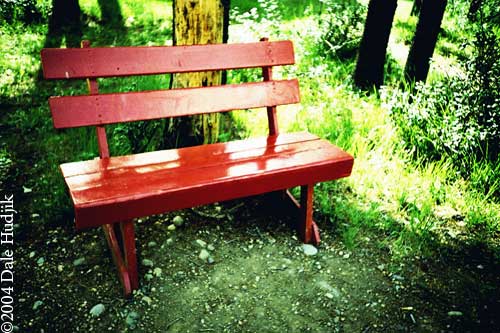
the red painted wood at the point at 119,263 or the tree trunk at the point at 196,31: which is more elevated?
the tree trunk at the point at 196,31

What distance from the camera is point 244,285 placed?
7.84 ft

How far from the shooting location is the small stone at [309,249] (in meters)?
2.69

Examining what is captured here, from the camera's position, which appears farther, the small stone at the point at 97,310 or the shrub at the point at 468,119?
the shrub at the point at 468,119

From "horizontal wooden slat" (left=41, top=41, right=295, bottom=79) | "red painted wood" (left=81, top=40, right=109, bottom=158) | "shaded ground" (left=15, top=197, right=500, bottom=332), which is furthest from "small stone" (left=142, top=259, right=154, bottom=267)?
"horizontal wooden slat" (left=41, top=41, right=295, bottom=79)

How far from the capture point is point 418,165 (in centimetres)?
362

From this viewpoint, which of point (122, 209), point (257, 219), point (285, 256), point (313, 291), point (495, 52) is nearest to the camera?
point (122, 209)

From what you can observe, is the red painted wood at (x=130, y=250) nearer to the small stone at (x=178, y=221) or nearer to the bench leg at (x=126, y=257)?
the bench leg at (x=126, y=257)

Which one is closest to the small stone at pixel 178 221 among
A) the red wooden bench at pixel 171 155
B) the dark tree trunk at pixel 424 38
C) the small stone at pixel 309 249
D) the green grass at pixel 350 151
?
the red wooden bench at pixel 171 155

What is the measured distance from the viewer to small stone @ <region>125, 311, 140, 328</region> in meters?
2.07

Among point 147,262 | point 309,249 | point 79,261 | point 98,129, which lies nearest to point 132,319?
point 147,262

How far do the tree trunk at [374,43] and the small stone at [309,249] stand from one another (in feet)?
9.12

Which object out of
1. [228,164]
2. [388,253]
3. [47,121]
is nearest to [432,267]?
[388,253]

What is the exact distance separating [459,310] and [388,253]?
0.55m

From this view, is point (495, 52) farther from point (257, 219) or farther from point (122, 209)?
point (122, 209)
